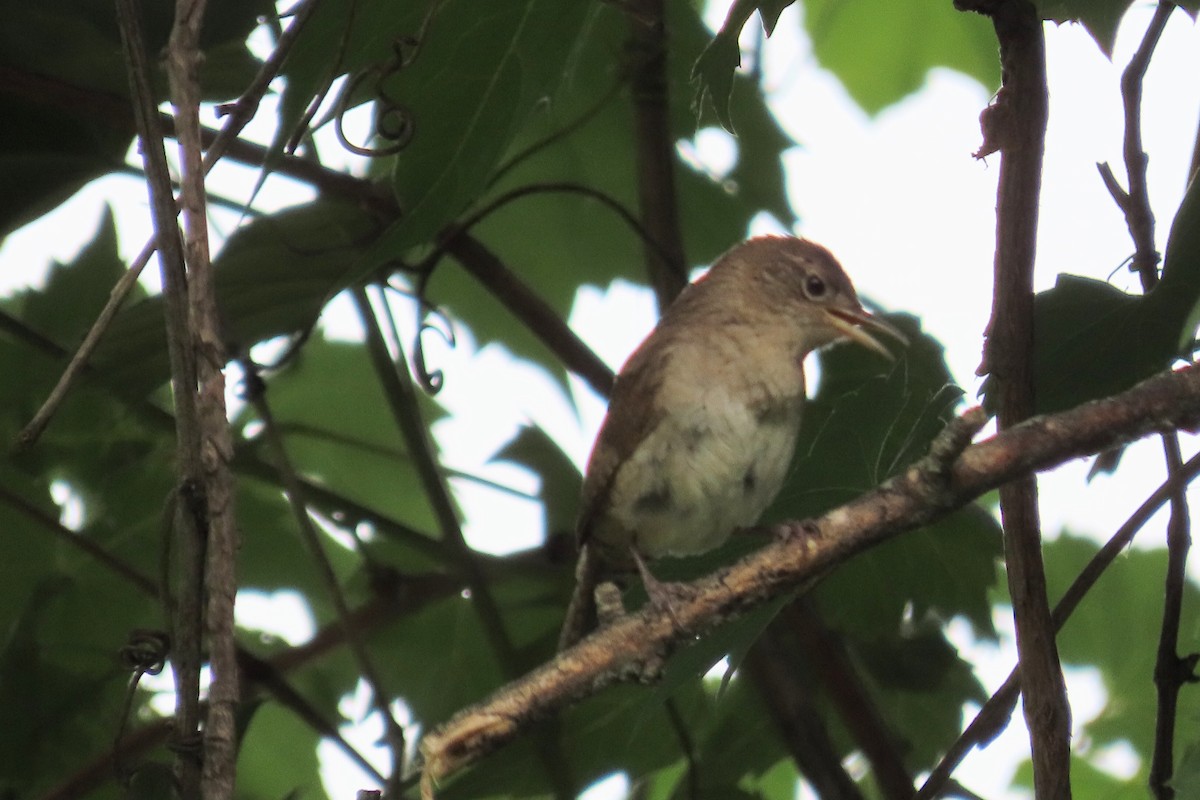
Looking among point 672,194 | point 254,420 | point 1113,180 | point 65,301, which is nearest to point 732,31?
point 1113,180

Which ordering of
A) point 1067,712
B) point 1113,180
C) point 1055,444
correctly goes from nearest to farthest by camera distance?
point 1055,444
point 1067,712
point 1113,180

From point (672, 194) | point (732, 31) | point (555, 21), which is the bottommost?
point (732, 31)

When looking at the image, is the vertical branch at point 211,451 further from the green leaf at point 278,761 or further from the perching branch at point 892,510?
the green leaf at point 278,761

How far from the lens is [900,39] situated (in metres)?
3.53

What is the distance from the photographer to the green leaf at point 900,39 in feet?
11.5

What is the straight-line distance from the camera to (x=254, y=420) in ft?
10.9

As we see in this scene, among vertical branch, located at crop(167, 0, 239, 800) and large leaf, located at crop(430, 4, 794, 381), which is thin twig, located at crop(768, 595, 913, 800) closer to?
large leaf, located at crop(430, 4, 794, 381)

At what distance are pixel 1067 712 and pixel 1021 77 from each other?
30.2 inches

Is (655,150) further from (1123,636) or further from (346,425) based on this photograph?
(1123,636)

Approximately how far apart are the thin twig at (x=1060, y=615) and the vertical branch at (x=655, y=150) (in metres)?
1.32

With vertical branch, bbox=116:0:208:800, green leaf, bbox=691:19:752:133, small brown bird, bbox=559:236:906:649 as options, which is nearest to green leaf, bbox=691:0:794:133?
green leaf, bbox=691:19:752:133

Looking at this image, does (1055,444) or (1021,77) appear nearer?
(1055,444)

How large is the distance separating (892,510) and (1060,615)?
589 millimetres

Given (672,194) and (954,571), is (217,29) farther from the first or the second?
(954,571)
